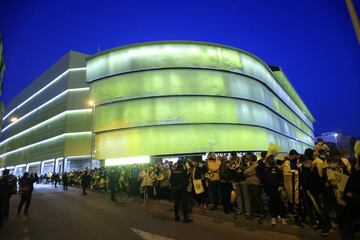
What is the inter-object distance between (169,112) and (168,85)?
3.45 m

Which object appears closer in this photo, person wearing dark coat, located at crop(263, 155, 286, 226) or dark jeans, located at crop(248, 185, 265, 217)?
person wearing dark coat, located at crop(263, 155, 286, 226)

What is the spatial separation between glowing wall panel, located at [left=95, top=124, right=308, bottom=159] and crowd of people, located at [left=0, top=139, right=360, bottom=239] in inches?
823

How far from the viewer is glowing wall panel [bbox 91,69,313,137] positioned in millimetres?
34938

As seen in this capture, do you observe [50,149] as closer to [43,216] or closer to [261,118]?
[261,118]

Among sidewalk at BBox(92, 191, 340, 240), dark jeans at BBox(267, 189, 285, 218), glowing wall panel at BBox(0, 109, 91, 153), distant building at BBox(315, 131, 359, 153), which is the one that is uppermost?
glowing wall panel at BBox(0, 109, 91, 153)

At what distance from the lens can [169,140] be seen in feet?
110

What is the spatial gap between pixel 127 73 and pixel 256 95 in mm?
18694

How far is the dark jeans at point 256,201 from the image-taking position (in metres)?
9.20

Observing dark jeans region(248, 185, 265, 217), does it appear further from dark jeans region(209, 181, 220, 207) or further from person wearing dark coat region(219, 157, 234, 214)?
dark jeans region(209, 181, 220, 207)

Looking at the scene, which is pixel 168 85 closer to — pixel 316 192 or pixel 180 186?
pixel 180 186

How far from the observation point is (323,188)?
7.21 metres

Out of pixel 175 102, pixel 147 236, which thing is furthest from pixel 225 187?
pixel 175 102

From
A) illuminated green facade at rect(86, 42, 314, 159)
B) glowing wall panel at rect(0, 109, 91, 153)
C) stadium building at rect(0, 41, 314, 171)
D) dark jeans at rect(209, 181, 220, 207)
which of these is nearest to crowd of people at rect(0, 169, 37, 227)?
dark jeans at rect(209, 181, 220, 207)

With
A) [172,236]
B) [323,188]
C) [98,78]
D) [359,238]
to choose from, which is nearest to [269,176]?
[323,188]
